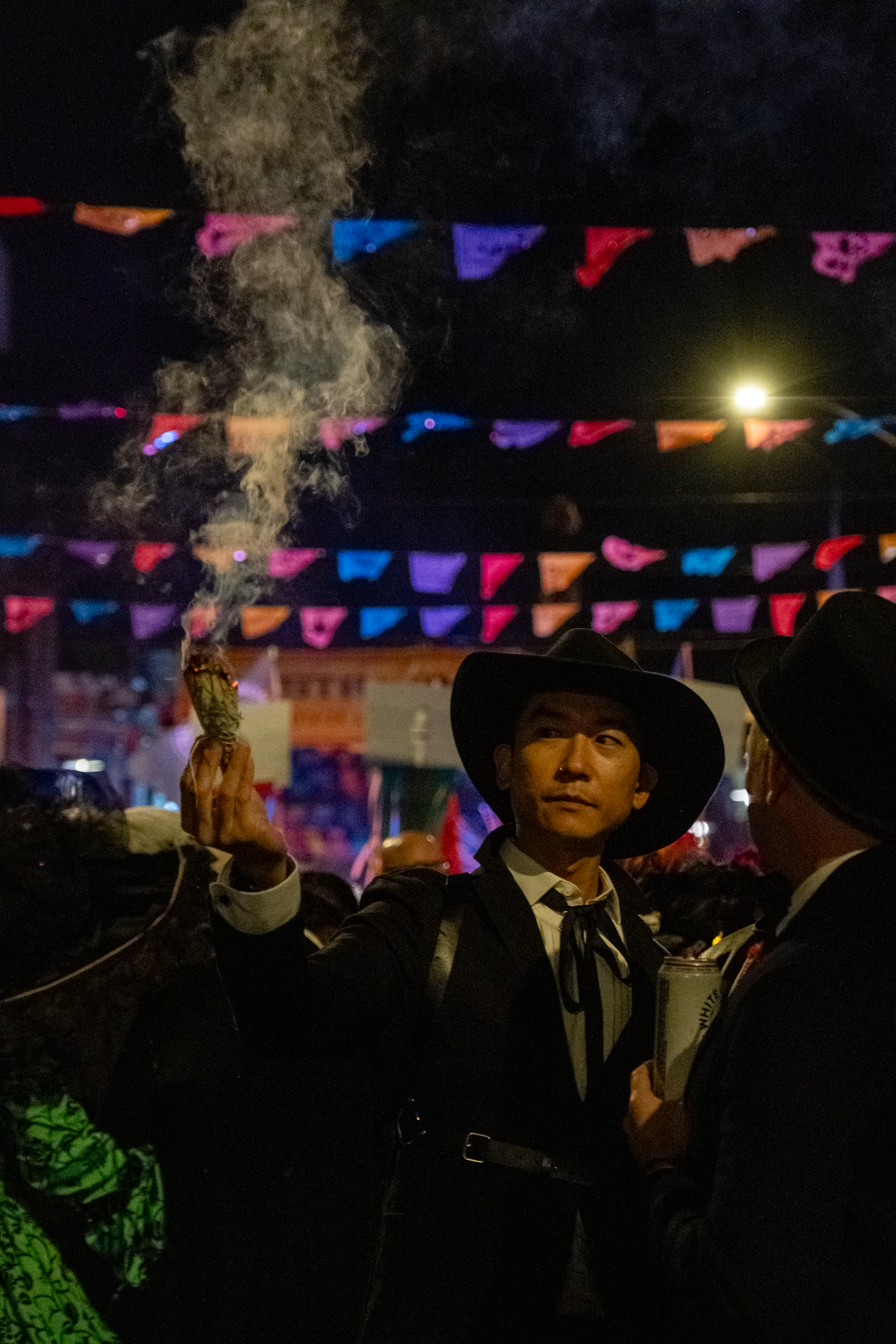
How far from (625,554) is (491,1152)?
13.4 meters

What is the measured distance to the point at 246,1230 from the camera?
3312 millimetres

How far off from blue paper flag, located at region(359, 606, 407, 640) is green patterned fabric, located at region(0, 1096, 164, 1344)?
12600 mm

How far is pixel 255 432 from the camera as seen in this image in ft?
32.5

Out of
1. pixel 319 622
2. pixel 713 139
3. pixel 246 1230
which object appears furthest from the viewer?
pixel 319 622

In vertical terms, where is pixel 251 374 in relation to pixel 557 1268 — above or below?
above

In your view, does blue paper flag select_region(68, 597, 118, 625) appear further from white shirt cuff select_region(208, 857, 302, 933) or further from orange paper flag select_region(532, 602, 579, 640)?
white shirt cuff select_region(208, 857, 302, 933)

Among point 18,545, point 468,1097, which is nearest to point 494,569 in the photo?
point 18,545

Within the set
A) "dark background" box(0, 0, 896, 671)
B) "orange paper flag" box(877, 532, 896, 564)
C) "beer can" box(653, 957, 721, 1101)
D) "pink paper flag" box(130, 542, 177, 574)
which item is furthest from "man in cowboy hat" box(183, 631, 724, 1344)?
"pink paper flag" box(130, 542, 177, 574)

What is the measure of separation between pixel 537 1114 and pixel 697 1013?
1.45 ft

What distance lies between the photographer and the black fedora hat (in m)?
1.84

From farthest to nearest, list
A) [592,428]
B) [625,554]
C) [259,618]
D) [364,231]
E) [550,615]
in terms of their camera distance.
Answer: [550,615] → [625,554] → [259,618] → [592,428] → [364,231]

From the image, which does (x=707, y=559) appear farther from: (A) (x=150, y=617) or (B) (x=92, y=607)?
(B) (x=92, y=607)

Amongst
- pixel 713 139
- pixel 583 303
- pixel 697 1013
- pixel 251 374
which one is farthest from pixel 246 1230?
pixel 583 303

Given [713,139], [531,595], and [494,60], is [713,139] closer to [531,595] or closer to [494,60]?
[494,60]
